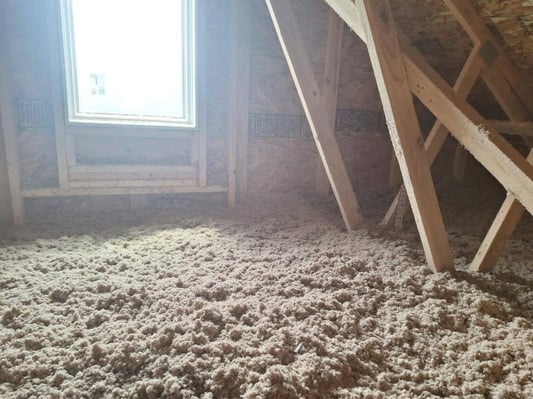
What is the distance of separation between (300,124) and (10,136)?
196cm

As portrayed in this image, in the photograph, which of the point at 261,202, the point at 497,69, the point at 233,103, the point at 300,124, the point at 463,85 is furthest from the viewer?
the point at 300,124

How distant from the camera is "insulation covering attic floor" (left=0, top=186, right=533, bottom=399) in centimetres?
92

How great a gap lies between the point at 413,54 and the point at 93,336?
157cm

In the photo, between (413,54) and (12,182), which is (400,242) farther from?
(12,182)

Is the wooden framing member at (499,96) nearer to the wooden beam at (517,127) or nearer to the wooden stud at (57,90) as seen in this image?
the wooden beam at (517,127)

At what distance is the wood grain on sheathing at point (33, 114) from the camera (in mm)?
2107

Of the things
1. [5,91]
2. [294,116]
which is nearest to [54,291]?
[5,91]

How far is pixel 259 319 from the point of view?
1.17 metres

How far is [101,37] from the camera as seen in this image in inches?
89.1

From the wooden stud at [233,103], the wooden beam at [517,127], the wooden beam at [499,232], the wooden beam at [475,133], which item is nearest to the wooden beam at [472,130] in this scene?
the wooden beam at [475,133]

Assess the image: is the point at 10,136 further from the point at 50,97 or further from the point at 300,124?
the point at 300,124

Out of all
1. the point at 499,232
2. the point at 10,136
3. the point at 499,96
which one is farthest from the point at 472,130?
the point at 10,136

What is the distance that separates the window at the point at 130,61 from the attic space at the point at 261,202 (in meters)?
0.01

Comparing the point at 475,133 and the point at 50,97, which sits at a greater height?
the point at 50,97
